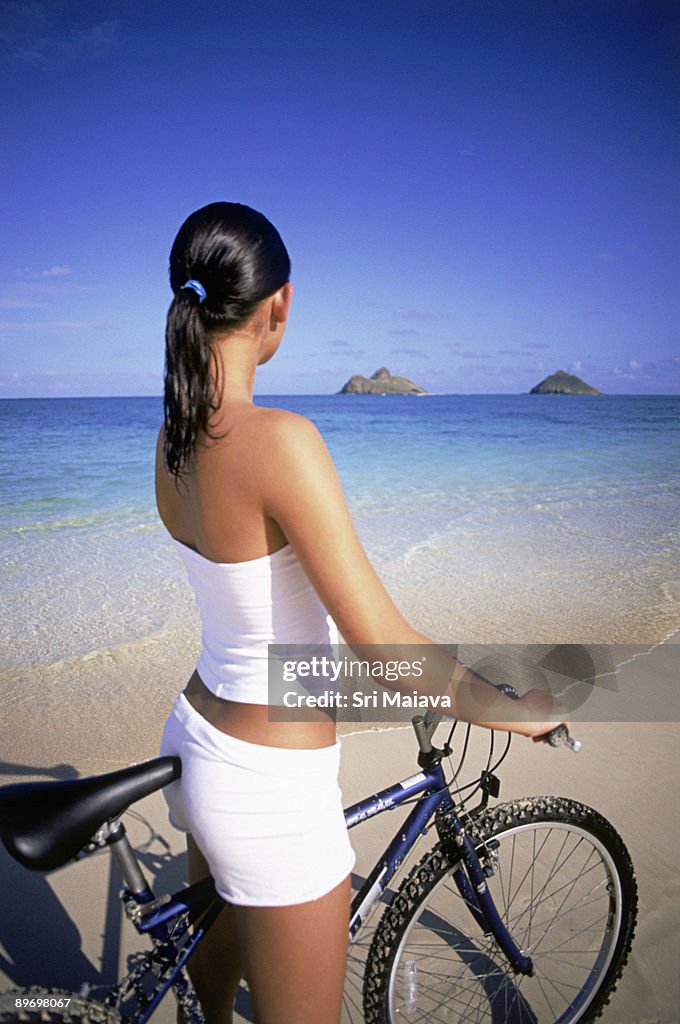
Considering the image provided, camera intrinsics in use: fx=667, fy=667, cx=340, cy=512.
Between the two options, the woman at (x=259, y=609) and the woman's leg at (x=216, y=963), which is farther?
the woman's leg at (x=216, y=963)

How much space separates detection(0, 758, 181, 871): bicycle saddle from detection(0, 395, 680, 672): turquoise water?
4.72 metres

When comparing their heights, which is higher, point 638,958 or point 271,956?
point 271,956

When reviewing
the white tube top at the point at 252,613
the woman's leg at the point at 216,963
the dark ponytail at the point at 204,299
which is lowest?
the woman's leg at the point at 216,963

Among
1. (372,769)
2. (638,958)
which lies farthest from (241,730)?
(372,769)

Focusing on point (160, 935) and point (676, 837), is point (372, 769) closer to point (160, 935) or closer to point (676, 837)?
point (676, 837)

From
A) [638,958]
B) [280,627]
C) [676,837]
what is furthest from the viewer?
[676,837]

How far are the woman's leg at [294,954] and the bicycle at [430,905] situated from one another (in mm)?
223

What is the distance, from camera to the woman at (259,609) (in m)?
1.21

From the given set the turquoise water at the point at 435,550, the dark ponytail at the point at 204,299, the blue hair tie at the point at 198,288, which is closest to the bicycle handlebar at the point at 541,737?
the dark ponytail at the point at 204,299

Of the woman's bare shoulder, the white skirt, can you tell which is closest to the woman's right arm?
the woman's bare shoulder

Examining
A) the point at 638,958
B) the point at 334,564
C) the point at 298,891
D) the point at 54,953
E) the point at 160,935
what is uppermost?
the point at 334,564

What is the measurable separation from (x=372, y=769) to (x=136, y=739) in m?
A: 1.62

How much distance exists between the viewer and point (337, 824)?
1.43 meters

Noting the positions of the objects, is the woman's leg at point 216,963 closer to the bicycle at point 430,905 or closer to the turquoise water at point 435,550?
the bicycle at point 430,905
